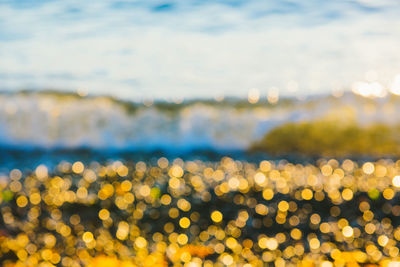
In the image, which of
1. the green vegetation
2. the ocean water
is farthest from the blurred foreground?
the ocean water

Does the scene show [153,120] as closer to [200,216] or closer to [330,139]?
[330,139]

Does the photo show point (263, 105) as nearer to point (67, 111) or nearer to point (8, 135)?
point (67, 111)

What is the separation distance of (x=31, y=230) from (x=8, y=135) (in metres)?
3.43

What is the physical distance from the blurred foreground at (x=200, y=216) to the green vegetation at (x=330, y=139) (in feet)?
3.96

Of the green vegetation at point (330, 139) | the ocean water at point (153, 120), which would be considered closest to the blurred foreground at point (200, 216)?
the green vegetation at point (330, 139)

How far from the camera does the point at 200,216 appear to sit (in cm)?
276

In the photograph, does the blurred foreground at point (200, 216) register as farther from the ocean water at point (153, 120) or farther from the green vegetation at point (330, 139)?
the ocean water at point (153, 120)

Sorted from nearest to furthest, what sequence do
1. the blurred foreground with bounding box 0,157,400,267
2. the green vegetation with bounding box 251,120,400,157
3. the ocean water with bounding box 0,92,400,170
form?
the blurred foreground with bounding box 0,157,400,267, the green vegetation with bounding box 251,120,400,157, the ocean water with bounding box 0,92,400,170

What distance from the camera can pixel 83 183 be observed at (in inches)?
138

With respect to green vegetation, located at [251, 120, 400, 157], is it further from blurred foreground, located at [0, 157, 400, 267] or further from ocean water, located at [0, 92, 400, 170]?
blurred foreground, located at [0, 157, 400, 267]

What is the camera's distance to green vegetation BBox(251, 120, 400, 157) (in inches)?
208

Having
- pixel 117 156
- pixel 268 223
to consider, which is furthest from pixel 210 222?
pixel 117 156

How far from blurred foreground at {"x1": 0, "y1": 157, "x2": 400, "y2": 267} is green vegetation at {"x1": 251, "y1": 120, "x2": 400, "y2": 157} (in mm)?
1207

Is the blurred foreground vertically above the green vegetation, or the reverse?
the blurred foreground
